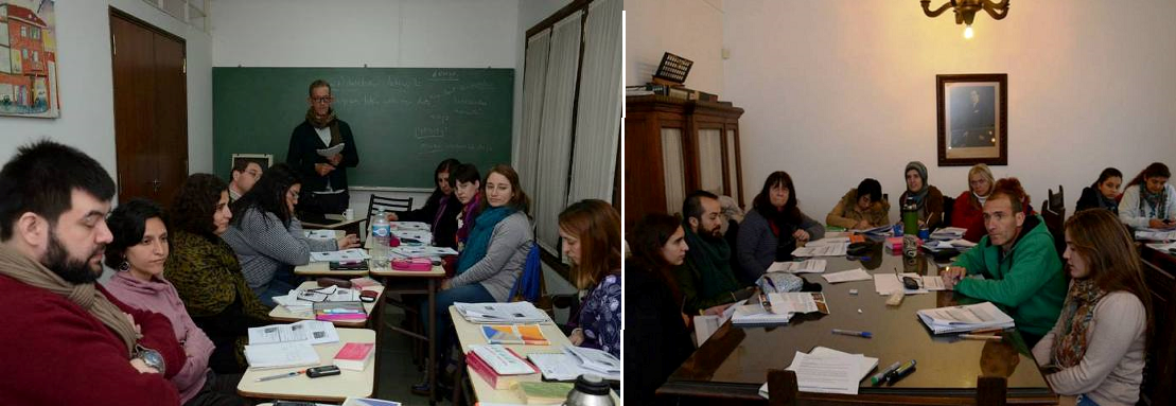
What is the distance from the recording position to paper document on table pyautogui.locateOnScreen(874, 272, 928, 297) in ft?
9.88

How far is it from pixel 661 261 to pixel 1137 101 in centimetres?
636

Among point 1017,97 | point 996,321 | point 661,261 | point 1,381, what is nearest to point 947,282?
point 996,321

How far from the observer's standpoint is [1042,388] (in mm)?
1865

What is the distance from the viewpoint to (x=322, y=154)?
22.6 feet

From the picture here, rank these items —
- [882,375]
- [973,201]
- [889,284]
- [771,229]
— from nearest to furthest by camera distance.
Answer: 1. [882,375]
2. [889,284]
3. [771,229]
4. [973,201]

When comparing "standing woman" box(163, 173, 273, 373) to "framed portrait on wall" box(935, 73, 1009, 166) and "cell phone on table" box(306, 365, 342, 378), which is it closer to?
"cell phone on table" box(306, 365, 342, 378)

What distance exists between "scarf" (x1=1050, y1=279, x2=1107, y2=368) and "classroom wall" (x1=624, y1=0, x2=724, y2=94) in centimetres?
213

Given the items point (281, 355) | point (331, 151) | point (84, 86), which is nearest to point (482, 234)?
point (281, 355)

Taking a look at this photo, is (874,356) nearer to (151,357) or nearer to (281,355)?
(281,355)

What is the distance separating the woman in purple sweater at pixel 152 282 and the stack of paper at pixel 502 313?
79 cm

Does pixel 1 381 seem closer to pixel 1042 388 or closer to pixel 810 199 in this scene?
pixel 1042 388

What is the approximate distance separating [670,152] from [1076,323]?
2447 mm

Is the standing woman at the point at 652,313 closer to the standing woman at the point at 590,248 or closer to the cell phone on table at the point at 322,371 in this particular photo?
the standing woman at the point at 590,248

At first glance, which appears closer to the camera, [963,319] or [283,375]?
[283,375]
